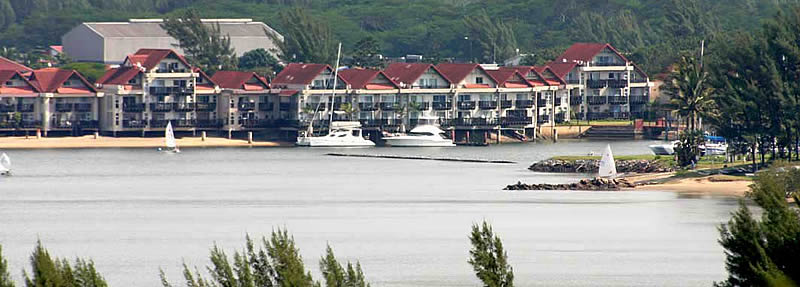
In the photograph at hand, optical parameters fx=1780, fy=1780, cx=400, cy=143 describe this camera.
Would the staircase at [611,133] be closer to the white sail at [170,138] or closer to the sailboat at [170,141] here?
the sailboat at [170,141]

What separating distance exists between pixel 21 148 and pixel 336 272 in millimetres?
107921

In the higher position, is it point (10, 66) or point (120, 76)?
point (10, 66)

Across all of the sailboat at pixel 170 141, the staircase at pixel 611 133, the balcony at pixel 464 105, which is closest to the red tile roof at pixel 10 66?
the sailboat at pixel 170 141

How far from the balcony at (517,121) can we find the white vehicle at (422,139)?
7.70 metres

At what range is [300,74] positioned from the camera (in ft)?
530

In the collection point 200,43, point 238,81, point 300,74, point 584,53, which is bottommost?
point 238,81

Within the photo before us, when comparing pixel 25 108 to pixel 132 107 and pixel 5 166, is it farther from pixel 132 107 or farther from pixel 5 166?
pixel 5 166

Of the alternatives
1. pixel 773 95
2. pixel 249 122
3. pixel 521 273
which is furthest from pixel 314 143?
pixel 521 273

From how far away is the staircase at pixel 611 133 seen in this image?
161 metres

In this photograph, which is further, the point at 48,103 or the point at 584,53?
the point at 584,53

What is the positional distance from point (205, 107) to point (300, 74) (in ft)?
30.2

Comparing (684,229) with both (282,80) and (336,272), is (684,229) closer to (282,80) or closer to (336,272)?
(336,272)

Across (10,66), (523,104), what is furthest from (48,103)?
(523,104)

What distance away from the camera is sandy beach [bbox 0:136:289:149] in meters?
149
